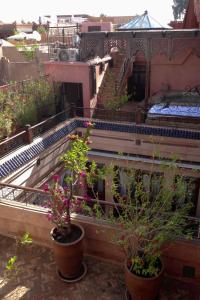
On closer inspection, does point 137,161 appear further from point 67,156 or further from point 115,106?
point 67,156

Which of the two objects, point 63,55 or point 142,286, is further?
point 63,55

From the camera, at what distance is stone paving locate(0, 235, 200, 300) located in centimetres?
554

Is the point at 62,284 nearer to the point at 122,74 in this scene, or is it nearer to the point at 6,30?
the point at 122,74

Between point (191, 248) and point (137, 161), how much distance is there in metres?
4.89

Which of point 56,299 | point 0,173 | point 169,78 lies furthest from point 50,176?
point 169,78

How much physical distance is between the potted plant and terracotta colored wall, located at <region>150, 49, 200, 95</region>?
27.8ft

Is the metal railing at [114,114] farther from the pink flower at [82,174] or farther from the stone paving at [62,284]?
the stone paving at [62,284]

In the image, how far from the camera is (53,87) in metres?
11.4

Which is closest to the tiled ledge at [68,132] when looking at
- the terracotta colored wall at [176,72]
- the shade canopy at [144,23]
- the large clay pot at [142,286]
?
the terracotta colored wall at [176,72]

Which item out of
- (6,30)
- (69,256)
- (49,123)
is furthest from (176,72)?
(6,30)

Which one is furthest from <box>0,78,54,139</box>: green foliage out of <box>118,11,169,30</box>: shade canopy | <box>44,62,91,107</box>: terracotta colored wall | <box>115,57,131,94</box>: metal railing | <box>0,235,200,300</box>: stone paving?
<box>118,11,169,30</box>: shade canopy

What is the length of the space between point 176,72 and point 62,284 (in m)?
10.2

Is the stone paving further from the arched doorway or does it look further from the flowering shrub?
the arched doorway

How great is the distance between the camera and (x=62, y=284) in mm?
5805
